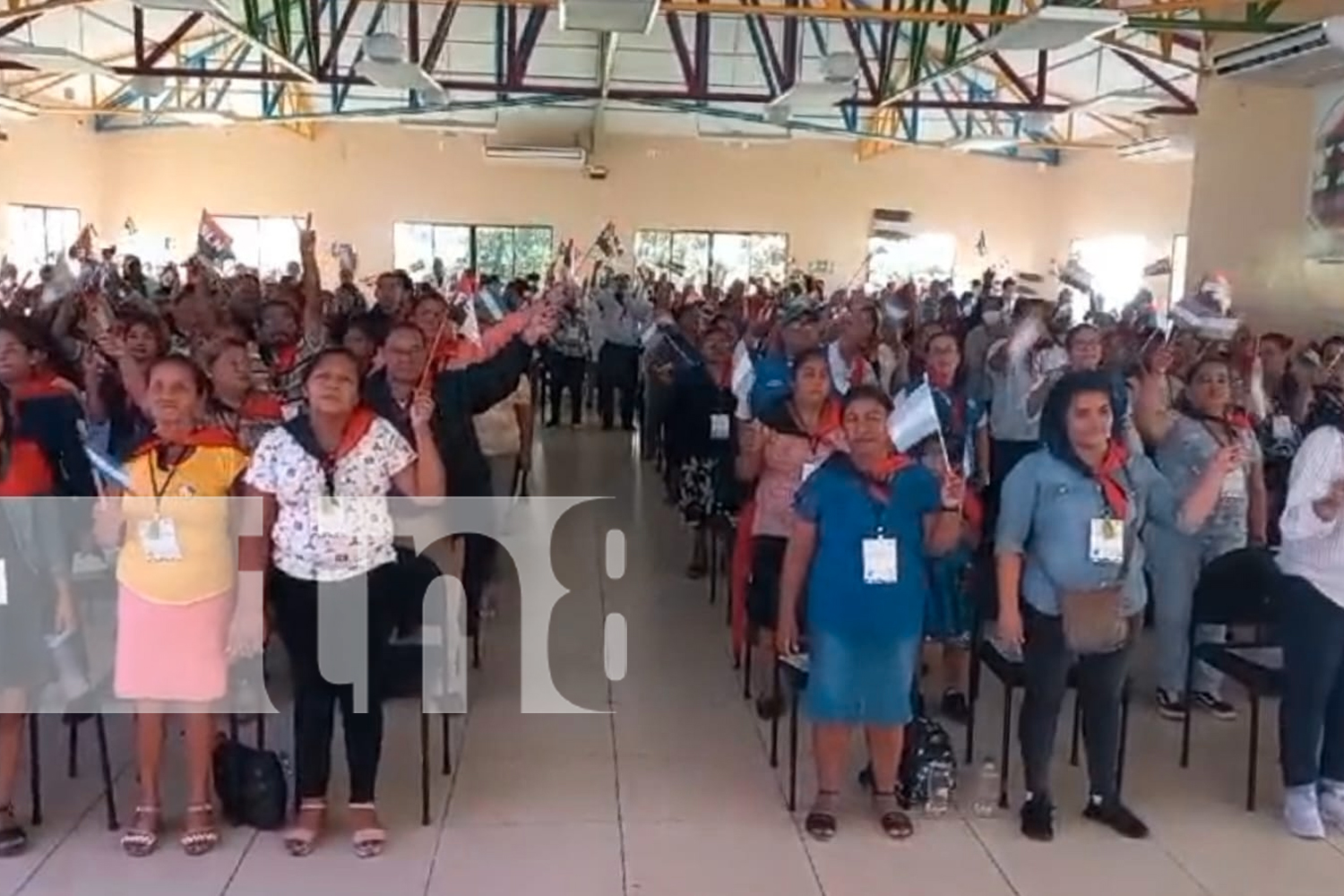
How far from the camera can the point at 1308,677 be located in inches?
139

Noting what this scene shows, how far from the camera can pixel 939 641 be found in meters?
4.25

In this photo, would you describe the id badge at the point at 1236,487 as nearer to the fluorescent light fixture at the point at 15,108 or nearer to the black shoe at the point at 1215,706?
the black shoe at the point at 1215,706

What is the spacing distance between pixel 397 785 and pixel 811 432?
1.53 metres

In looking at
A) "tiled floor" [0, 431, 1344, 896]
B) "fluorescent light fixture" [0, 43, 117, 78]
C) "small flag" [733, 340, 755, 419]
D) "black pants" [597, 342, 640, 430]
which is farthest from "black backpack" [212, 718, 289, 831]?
"black pants" [597, 342, 640, 430]

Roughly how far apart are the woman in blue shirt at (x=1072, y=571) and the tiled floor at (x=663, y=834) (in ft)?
0.75

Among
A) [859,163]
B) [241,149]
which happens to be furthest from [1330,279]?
[241,149]

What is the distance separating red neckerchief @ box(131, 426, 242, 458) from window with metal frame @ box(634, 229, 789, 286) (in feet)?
49.6

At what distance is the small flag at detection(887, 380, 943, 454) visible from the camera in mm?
3291

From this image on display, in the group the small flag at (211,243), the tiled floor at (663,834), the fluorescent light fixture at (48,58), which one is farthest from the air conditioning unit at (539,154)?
the tiled floor at (663,834)

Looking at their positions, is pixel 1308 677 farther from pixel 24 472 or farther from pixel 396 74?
pixel 396 74

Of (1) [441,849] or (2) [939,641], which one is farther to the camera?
(2) [939,641]

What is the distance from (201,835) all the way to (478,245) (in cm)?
1537

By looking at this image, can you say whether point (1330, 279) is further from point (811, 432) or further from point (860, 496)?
point (860, 496)

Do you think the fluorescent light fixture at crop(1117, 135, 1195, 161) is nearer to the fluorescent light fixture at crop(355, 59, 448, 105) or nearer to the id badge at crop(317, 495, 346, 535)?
the fluorescent light fixture at crop(355, 59, 448, 105)
